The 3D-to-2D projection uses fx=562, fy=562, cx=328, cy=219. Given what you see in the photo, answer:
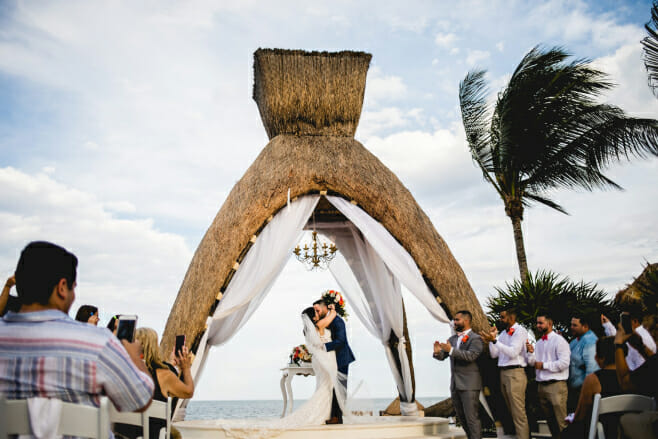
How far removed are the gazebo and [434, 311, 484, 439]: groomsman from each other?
0.77 meters

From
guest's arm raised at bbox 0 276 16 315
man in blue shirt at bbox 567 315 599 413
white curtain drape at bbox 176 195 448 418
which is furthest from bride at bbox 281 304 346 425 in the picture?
guest's arm raised at bbox 0 276 16 315

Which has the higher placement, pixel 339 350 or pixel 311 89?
pixel 311 89

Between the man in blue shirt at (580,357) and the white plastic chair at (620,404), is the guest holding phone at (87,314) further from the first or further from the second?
the man in blue shirt at (580,357)

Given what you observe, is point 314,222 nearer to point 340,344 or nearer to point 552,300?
point 340,344

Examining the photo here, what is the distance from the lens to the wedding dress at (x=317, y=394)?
6.07 meters

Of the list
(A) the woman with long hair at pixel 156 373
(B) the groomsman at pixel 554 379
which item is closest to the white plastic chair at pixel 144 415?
(A) the woman with long hair at pixel 156 373

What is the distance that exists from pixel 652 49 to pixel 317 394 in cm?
818

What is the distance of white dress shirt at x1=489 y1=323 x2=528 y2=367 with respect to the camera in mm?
5918

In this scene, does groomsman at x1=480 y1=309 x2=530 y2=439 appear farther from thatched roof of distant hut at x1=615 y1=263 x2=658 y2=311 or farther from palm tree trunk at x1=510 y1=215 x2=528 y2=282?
palm tree trunk at x1=510 y1=215 x2=528 y2=282

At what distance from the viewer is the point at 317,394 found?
6.54 m

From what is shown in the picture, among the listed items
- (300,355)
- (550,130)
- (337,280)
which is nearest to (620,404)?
(337,280)

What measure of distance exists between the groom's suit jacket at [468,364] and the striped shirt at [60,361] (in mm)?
4467

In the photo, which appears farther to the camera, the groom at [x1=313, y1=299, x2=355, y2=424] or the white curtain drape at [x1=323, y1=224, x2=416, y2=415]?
the white curtain drape at [x1=323, y1=224, x2=416, y2=415]

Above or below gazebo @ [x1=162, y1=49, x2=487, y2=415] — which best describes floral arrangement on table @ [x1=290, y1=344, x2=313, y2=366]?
below
